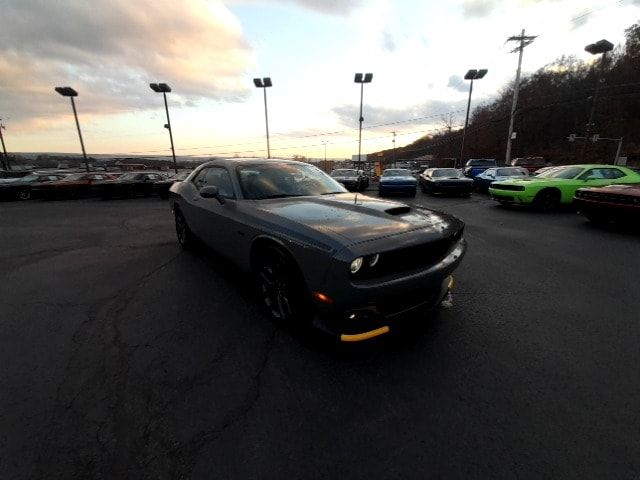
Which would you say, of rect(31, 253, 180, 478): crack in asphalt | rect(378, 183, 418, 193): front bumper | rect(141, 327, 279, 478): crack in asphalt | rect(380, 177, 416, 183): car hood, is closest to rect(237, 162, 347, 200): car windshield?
rect(31, 253, 180, 478): crack in asphalt

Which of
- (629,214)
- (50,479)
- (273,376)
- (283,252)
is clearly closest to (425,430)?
(273,376)

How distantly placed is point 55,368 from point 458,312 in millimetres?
3518

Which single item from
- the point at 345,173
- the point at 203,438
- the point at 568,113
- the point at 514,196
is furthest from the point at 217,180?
the point at 568,113

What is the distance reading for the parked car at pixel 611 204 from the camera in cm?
621

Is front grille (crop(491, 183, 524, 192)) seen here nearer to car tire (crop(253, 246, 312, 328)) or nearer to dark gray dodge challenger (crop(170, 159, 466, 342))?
dark gray dodge challenger (crop(170, 159, 466, 342))

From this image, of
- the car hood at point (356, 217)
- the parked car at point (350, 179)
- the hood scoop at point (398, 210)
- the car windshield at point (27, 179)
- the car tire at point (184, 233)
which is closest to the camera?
the car hood at point (356, 217)

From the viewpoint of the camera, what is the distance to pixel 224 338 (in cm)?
274

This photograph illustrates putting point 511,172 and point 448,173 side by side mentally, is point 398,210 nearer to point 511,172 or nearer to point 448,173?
point 448,173

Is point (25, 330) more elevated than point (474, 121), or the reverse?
point (474, 121)

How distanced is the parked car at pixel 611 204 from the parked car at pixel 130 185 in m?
17.4

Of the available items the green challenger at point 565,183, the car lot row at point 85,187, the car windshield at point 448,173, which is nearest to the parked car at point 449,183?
the car windshield at point 448,173

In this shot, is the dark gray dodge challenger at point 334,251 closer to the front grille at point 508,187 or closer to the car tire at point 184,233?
the car tire at point 184,233

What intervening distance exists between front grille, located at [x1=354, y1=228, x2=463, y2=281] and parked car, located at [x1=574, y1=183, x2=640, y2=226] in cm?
626

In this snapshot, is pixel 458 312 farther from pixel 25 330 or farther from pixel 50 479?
pixel 25 330
